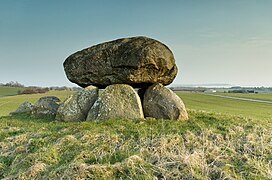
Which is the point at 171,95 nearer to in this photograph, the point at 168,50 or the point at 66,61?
the point at 168,50

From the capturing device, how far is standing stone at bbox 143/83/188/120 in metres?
13.2

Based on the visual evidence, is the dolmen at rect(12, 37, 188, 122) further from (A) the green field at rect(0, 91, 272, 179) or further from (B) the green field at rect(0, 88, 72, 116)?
(B) the green field at rect(0, 88, 72, 116)

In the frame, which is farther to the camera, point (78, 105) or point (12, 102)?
point (12, 102)

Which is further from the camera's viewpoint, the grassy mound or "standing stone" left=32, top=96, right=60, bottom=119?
"standing stone" left=32, top=96, right=60, bottom=119

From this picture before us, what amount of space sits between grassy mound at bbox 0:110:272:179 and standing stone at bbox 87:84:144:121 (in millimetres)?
3185

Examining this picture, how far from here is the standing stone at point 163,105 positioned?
13156 millimetres

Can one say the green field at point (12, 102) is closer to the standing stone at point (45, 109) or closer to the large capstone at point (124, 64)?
the standing stone at point (45, 109)

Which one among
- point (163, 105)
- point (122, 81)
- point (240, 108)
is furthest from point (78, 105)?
point (240, 108)

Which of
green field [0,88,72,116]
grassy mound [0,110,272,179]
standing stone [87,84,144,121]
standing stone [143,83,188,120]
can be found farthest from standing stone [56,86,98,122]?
green field [0,88,72,116]

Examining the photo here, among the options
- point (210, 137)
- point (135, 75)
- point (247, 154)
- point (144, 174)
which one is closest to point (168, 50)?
point (135, 75)

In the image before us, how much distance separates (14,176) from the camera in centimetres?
618

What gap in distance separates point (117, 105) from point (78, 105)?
2342 mm

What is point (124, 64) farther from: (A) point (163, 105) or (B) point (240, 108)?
(B) point (240, 108)

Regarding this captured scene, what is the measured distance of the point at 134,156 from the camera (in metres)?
6.34
